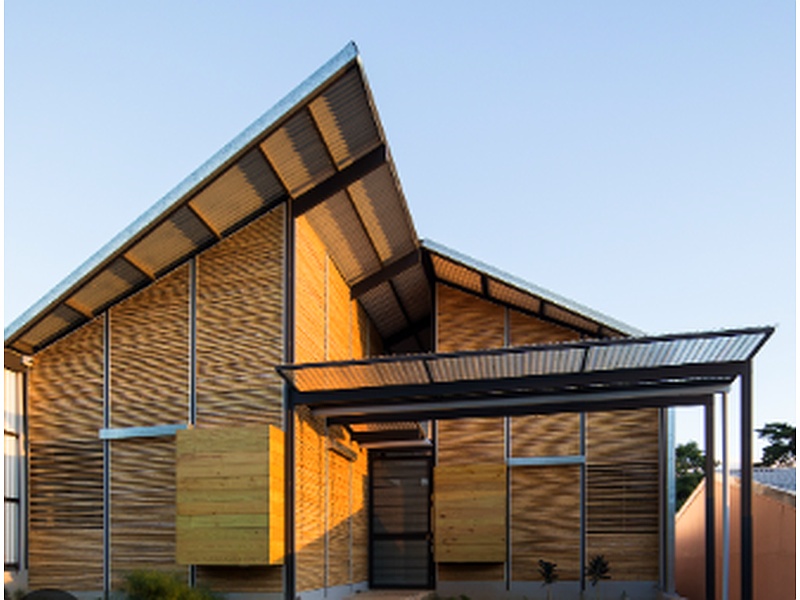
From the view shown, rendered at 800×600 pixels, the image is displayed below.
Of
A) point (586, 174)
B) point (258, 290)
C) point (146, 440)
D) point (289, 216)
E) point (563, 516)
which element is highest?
point (586, 174)

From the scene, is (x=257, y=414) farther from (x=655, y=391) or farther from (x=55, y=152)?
(x=655, y=391)

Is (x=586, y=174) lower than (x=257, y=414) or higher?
higher

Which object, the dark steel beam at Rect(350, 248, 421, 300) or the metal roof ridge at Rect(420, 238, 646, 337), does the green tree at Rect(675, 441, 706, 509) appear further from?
the dark steel beam at Rect(350, 248, 421, 300)

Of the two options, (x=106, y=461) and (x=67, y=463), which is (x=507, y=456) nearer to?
(x=106, y=461)

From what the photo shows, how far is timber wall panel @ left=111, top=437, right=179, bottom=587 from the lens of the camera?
13.9 m

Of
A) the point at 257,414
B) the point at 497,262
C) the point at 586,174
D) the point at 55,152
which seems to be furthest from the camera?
the point at 497,262

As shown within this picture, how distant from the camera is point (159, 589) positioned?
1250cm

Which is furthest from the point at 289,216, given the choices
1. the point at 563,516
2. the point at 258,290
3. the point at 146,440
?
the point at 563,516

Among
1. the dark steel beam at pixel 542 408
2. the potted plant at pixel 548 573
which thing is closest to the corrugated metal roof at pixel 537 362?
the dark steel beam at pixel 542 408

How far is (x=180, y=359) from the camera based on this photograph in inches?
572

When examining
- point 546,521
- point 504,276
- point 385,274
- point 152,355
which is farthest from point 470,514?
point 152,355

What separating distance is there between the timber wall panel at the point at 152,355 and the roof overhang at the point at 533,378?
79.6 inches

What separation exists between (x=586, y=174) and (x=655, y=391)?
15.3 feet

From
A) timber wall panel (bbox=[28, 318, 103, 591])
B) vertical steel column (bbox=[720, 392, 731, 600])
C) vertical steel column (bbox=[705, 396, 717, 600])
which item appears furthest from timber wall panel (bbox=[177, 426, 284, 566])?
vertical steel column (bbox=[705, 396, 717, 600])
